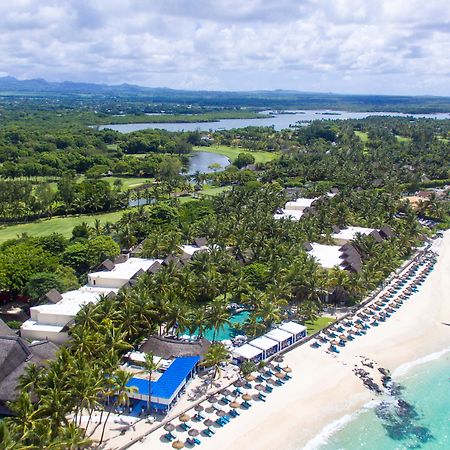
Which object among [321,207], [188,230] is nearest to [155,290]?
[188,230]

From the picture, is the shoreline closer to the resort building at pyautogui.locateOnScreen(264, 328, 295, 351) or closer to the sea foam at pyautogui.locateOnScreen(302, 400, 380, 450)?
the sea foam at pyautogui.locateOnScreen(302, 400, 380, 450)

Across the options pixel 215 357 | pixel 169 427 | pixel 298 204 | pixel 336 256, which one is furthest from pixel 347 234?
pixel 169 427

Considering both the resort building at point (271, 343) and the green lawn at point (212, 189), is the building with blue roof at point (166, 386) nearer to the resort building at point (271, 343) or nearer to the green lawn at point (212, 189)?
the resort building at point (271, 343)

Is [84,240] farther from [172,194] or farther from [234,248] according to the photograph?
[172,194]

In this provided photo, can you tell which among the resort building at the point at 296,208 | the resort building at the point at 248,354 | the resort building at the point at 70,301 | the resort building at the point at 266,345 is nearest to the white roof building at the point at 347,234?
the resort building at the point at 296,208

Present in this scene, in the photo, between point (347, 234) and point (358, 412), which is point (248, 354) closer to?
point (358, 412)
